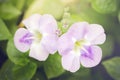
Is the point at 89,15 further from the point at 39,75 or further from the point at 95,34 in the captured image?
the point at 39,75

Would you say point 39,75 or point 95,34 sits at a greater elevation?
point 95,34

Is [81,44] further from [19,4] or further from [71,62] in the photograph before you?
[19,4]

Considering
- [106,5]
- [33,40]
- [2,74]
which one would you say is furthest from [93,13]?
[2,74]

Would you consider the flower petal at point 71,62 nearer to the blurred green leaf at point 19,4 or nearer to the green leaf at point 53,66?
the green leaf at point 53,66

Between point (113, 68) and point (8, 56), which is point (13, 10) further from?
point (113, 68)

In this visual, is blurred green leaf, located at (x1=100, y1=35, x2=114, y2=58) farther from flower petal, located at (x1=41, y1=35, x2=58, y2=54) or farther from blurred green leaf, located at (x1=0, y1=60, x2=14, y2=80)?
blurred green leaf, located at (x1=0, y1=60, x2=14, y2=80)

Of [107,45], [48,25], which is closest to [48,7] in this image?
[48,25]
